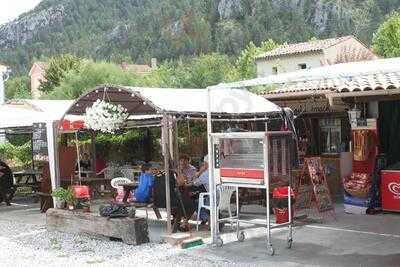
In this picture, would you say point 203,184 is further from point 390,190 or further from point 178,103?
point 390,190

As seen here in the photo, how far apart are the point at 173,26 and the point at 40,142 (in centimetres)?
9251

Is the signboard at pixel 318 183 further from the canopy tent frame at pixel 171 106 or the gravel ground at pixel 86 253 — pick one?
the gravel ground at pixel 86 253

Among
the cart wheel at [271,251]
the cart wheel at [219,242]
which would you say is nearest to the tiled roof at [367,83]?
the cart wheel at [271,251]

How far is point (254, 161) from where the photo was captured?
7566 millimetres

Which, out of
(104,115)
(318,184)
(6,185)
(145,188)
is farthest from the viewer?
(6,185)

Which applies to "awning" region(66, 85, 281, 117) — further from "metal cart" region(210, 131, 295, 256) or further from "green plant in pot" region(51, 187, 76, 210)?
"green plant in pot" region(51, 187, 76, 210)

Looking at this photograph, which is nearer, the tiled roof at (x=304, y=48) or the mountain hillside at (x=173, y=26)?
the tiled roof at (x=304, y=48)

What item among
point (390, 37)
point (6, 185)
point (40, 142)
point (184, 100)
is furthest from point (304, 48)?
point (184, 100)

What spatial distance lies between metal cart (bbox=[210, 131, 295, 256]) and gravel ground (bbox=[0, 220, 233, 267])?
79 centimetres

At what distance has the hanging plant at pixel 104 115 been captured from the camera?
9797 millimetres

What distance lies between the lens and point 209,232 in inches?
352

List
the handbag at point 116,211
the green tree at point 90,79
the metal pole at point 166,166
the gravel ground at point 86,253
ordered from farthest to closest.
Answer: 1. the green tree at point 90,79
2. the handbag at point 116,211
3. the metal pole at point 166,166
4. the gravel ground at point 86,253

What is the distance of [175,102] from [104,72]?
29.5m

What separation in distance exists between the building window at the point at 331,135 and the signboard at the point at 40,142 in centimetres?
598
